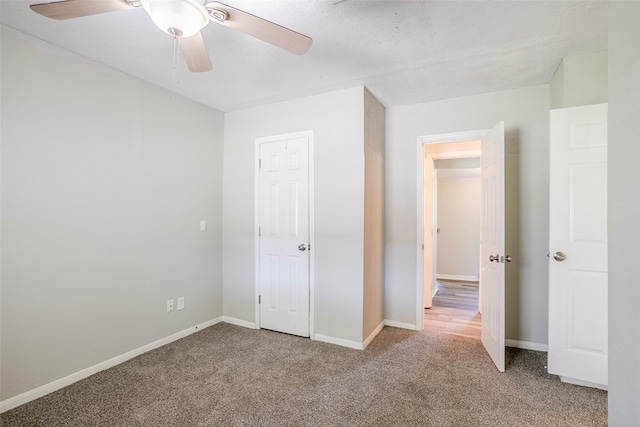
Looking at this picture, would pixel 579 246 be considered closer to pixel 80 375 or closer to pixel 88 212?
pixel 88 212

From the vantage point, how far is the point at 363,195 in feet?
9.41

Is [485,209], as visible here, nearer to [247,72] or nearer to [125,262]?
[247,72]

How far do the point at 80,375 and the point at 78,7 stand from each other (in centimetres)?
252

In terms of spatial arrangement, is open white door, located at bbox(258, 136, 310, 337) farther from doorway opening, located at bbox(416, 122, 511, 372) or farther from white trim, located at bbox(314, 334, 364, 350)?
doorway opening, located at bbox(416, 122, 511, 372)

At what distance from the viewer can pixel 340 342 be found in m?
2.95

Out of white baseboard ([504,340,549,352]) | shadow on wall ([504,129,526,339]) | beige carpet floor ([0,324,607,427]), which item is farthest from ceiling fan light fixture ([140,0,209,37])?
white baseboard ([504,340,549,352])

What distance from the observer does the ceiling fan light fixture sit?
48.1 inches

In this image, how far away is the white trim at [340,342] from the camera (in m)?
2.86

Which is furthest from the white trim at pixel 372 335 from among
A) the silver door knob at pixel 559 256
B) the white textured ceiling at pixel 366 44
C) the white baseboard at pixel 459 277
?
the white baseboard at pixel 459 277

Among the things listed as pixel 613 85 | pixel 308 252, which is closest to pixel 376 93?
pixel 308 252

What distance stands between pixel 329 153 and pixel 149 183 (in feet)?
A: 5.74

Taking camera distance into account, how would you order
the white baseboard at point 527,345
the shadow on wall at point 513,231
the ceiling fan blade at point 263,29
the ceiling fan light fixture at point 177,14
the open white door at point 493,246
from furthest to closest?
the shadow on wall at point 513,231, the white baseboard at point 527,345, the open white door at point 493,246, the ceiling fan blade at point 263,29, the ceiling fan light fixture at point 177,14

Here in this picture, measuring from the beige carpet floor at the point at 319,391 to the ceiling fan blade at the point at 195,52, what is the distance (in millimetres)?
2169

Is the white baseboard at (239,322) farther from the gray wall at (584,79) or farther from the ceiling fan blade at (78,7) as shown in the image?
the gray wall at (584,79)
